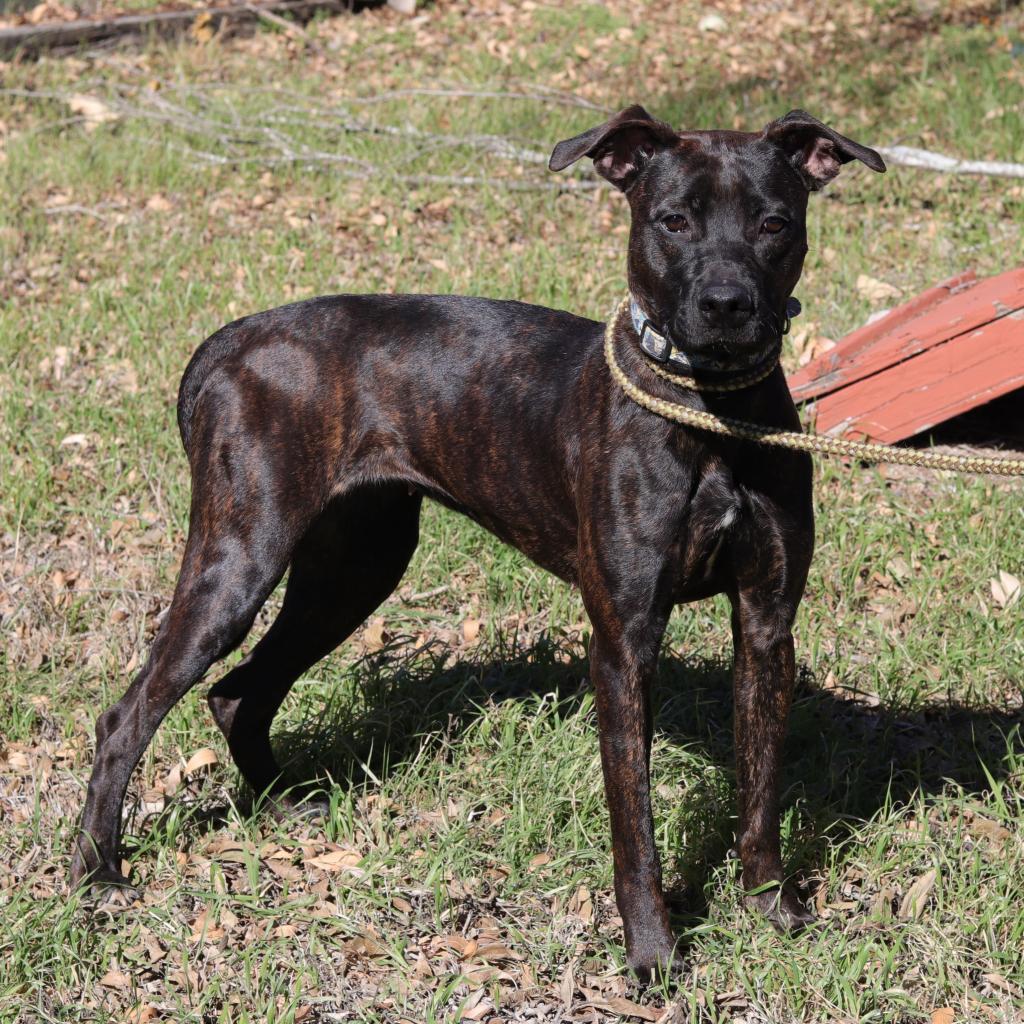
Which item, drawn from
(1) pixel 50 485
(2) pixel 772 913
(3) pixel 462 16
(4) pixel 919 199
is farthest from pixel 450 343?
(3) pixel 462 16

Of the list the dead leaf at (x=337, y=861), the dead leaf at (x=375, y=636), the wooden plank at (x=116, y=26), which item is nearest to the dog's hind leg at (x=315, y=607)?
the dead leaf at (x=337, y=861)

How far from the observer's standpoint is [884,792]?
431 centimetres

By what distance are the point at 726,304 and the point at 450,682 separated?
7.36ft

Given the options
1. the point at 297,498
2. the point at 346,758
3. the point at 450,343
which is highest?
the point at 450,343

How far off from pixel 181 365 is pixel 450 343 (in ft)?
10.0

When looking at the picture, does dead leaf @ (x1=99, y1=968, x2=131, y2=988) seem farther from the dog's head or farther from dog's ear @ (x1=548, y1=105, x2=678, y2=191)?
dog's ear @ (x1=548, y1=105, x2=678, y2=191)

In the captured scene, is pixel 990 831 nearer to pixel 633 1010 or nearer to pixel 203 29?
pixel 633 1010

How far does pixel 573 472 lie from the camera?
3834 mm

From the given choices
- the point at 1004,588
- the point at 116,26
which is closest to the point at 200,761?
the point at 1004,588

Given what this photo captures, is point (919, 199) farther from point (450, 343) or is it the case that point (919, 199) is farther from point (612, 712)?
point (612, 712)

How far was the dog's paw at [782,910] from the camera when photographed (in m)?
3.81

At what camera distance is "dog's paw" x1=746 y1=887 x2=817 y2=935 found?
3812 mm

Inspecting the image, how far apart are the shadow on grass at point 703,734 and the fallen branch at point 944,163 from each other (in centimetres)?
464

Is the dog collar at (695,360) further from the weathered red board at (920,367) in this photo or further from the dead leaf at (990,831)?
the weathered red board at (920,367)
